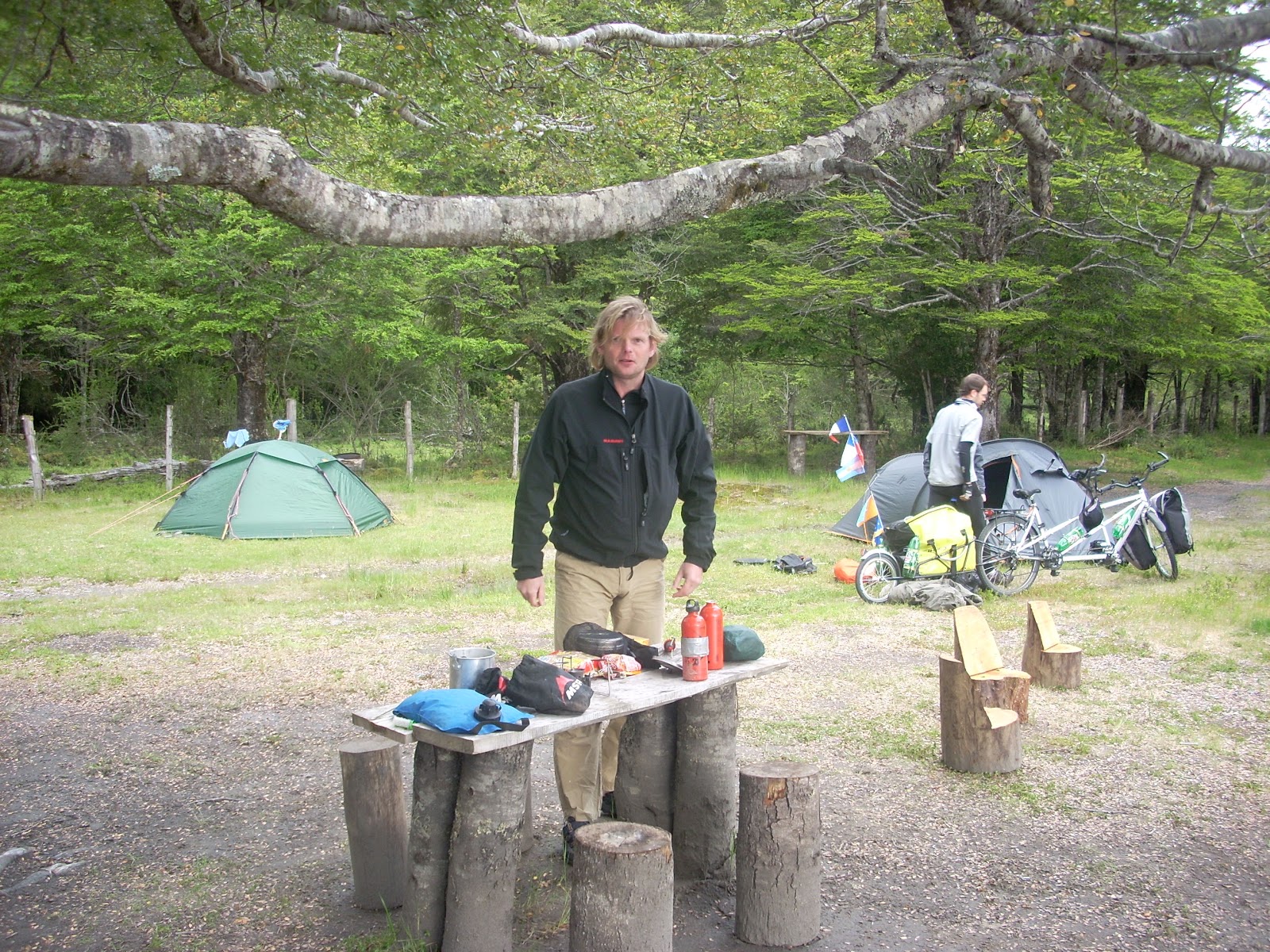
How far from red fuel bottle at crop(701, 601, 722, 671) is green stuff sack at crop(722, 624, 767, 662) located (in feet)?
0.23

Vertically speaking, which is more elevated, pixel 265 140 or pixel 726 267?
pixel 726 267

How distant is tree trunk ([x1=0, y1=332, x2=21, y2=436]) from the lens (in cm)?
2280

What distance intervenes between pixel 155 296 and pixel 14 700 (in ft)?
41.7

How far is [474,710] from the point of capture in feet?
9.61

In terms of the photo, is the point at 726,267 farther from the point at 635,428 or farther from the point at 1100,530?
the point at 635,428

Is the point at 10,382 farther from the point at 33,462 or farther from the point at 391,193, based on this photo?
the point at 391,193

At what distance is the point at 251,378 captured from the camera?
19.2m

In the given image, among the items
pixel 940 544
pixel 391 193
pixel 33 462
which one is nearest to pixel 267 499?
pixel 33 462

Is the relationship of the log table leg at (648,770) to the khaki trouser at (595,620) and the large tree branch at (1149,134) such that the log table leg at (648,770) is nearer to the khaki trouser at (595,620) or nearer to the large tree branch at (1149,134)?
the khaki trouser at (595,620)

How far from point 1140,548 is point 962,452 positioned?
2244 millimetres

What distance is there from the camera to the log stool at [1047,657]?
6.12 meters

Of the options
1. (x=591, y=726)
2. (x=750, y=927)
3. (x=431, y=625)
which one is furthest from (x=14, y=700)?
(x=750, y=927)

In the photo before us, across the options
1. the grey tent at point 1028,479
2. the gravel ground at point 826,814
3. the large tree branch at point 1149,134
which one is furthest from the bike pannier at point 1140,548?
the large tree branch at point 1149,134

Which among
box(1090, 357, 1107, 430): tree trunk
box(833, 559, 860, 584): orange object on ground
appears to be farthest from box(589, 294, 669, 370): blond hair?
box(1090, 357, 1107, 430): tree trunk
